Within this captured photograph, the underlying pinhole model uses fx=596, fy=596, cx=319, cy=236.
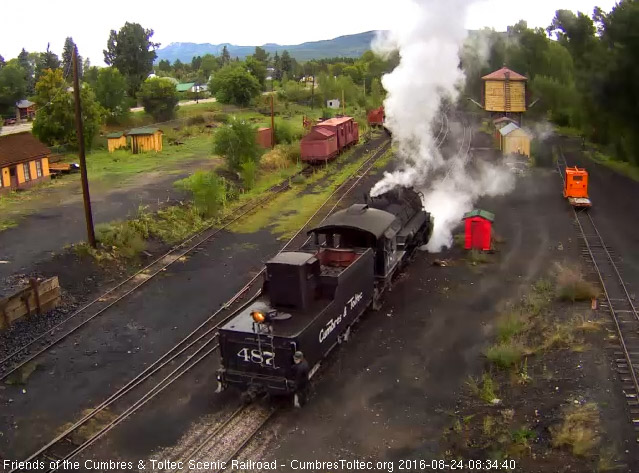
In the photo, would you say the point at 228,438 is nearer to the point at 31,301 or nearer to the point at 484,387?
the point at 484,387

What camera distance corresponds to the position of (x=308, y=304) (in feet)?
40.4

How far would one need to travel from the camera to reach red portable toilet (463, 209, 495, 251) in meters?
20.9

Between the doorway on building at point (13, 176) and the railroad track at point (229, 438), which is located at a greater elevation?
the doorway on building at point (13, 176)

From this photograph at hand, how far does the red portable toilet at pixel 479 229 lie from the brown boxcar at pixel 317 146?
1927cm

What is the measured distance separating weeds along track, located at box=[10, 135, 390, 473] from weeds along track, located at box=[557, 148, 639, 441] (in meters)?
8.12

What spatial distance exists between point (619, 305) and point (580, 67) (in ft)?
111

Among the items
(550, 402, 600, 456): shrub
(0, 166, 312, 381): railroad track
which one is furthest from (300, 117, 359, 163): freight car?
(550, 402, 600, 456): shrub

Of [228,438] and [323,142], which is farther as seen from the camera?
[323,142]

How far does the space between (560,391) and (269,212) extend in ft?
60.7

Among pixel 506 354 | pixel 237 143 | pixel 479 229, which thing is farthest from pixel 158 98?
pixel 506 354

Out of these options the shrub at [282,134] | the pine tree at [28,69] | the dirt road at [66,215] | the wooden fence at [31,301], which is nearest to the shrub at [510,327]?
the wooden fence at [31,301]

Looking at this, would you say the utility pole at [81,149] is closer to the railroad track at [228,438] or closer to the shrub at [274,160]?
the railroad track at [228,438]

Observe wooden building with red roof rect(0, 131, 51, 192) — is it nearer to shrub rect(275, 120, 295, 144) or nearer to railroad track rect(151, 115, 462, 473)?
shrub rect(275, 120, 295, 144)

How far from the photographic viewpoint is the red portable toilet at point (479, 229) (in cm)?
2089
